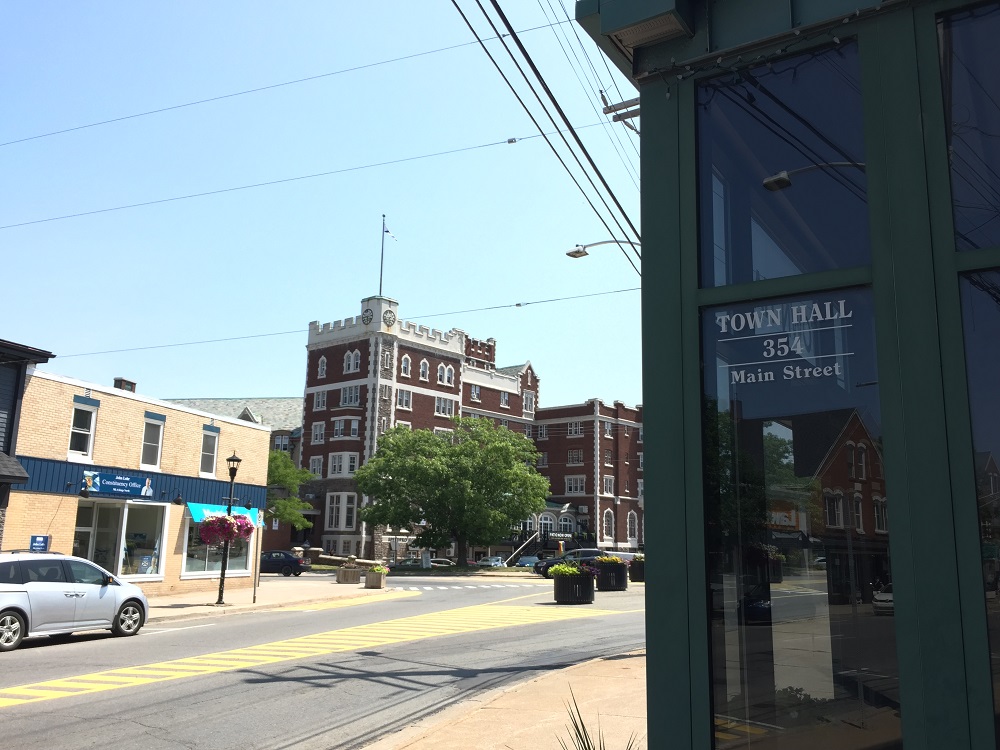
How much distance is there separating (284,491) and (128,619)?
47484 mm

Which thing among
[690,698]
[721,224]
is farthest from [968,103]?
[690,698]

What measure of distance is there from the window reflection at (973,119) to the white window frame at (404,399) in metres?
64.6

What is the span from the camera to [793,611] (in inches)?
194

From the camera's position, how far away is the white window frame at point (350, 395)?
223ft

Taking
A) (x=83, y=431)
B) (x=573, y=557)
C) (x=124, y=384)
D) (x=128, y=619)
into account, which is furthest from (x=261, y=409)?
(x=128, y=619)

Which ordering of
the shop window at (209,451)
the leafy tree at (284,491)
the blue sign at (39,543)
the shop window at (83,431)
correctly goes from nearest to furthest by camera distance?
the blue sign at (39,543) < the shop window at (83,431) < the shop window at (209,451) < the leafy tree at (284,491)

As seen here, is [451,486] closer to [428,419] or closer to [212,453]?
[428,419]

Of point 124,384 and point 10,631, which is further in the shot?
point 124,384

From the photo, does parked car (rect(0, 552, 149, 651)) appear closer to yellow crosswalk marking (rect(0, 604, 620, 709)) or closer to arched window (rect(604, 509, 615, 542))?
yellow crosswalk marking (rect(0, 604, 620, 709))

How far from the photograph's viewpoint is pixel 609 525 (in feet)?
265

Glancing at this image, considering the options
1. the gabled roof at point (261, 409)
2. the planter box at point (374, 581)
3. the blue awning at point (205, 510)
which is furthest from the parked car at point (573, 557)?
the gabled roof at point (261, 409)

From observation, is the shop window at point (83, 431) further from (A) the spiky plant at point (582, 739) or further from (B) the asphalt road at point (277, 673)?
(A) the spiky plant at point (582, 739)

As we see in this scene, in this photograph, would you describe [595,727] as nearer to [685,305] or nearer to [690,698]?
[690,698]

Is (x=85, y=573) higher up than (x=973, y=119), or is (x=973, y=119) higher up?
(x=973, y=119)
